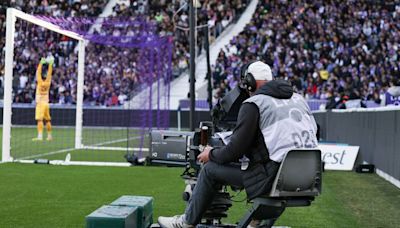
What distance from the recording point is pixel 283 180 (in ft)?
18.5

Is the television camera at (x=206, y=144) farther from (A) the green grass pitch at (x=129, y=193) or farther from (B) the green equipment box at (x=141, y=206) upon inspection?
(A) the green grass pitch at (x=129, y=193)

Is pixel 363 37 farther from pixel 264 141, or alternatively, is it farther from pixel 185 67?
pixel 264 141

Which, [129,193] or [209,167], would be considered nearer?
[209,167]

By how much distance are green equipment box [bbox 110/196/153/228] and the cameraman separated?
105cm

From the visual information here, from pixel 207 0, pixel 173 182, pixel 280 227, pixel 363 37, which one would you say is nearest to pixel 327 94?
pixel 363 37

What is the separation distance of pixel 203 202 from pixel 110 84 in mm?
25086

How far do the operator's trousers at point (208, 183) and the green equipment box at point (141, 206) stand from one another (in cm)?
61

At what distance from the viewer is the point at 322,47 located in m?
33.6

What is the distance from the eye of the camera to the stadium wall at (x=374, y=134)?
40.7 ft

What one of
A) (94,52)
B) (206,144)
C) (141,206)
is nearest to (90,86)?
(94,52)

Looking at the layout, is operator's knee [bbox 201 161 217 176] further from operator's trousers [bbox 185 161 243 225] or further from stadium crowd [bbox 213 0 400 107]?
stadium crowd [bbox 213 0 400 107]

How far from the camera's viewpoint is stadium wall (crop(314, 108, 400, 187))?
12.4 m

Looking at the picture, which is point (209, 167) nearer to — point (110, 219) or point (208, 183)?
point (208, 183)

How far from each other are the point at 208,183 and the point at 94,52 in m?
25.2
